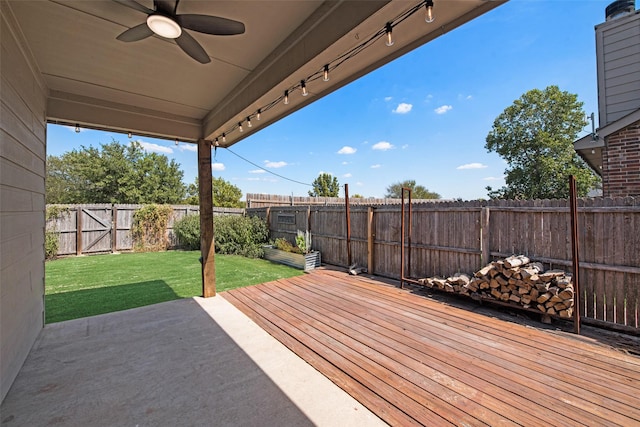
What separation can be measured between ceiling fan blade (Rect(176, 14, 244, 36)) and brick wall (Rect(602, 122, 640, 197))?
5.19 meters

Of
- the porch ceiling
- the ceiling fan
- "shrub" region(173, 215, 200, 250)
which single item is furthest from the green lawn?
the ceiling fan

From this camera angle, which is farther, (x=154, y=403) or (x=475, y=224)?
(x=475, y=224)

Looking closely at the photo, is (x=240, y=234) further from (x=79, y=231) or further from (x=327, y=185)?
(x=327, y=185)

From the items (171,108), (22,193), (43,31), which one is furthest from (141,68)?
(22,193)

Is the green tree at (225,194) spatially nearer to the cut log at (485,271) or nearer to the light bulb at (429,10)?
the cut log at (485,271)

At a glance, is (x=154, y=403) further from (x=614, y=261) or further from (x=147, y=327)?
(x=614, y=261)

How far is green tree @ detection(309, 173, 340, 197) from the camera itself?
2497 cm

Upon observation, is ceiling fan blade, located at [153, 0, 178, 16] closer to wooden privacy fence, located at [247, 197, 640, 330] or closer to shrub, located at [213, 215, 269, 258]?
wooden privacy fence, located at [247, 197, 640, 330]

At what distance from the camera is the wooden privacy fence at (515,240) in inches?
110

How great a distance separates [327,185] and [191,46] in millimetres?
23354

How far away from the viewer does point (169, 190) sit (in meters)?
19.2

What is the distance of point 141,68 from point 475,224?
15.3 feet

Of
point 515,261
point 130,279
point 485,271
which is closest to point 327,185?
point 130,279

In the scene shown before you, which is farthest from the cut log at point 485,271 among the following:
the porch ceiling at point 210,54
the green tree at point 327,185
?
the green tree at point 327,185
